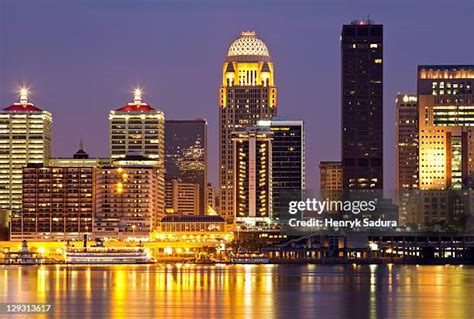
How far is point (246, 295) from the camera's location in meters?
100

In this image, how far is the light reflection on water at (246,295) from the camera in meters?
84.9

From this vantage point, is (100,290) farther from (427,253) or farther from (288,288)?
(427,253)

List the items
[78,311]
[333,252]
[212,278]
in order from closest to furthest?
[78,311], [212,278], [333,252]

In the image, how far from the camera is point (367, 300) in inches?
3777

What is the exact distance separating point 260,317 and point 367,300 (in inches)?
662

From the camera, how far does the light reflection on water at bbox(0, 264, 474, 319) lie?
84938 mm

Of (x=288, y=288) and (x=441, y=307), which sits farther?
(x=288, y=288)

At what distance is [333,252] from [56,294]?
9627 centimetres

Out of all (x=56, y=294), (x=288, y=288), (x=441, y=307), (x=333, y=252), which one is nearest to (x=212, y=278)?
(x=288, y=288)

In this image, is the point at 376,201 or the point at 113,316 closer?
the point at 113,316

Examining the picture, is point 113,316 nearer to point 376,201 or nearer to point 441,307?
point 441,307

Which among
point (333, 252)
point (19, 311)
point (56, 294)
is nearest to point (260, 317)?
point (19, 311)

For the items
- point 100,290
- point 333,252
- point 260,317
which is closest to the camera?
point 260,317

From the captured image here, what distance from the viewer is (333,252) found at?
640ft
